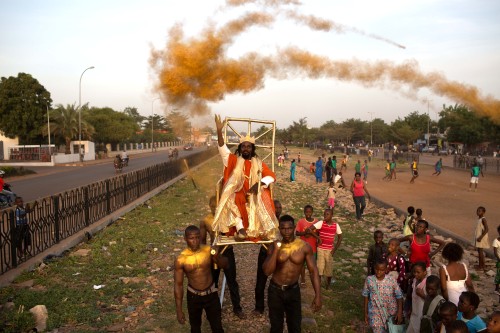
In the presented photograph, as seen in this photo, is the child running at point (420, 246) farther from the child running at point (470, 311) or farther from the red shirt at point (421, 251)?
the child running at point (470, 311)

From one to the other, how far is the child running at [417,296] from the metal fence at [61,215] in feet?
22.5

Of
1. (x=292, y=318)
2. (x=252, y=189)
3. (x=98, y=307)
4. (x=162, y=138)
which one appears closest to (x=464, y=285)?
(x=292, y=318)

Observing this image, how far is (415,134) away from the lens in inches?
3061

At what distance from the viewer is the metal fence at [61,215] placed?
26.1 ft

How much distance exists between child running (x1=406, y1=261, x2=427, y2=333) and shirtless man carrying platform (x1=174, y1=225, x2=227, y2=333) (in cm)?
242

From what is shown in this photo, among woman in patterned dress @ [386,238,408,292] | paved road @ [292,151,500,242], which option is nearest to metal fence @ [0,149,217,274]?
woman in patterned dress @ [386,238,408,292]

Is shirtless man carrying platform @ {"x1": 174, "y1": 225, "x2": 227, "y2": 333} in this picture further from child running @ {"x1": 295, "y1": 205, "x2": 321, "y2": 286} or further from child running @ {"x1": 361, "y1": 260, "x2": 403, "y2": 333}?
child running @ {"x1": 295, "y1": 205, "x2": 321, "y2": 286}

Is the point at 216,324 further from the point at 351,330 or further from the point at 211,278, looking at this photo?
the point at 351,330

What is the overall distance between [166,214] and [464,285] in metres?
11.8

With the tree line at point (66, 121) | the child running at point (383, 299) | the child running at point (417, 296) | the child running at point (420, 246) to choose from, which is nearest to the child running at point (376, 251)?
the child running at point (420, 246)

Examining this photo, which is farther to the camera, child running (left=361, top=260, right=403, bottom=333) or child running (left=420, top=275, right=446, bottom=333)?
child running (left=361, top=260, right=403, bottom=333)

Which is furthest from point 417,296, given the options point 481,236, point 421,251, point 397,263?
point 481,236

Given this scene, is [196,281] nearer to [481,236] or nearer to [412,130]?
[481,236]

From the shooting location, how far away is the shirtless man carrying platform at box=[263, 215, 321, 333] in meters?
4.93
